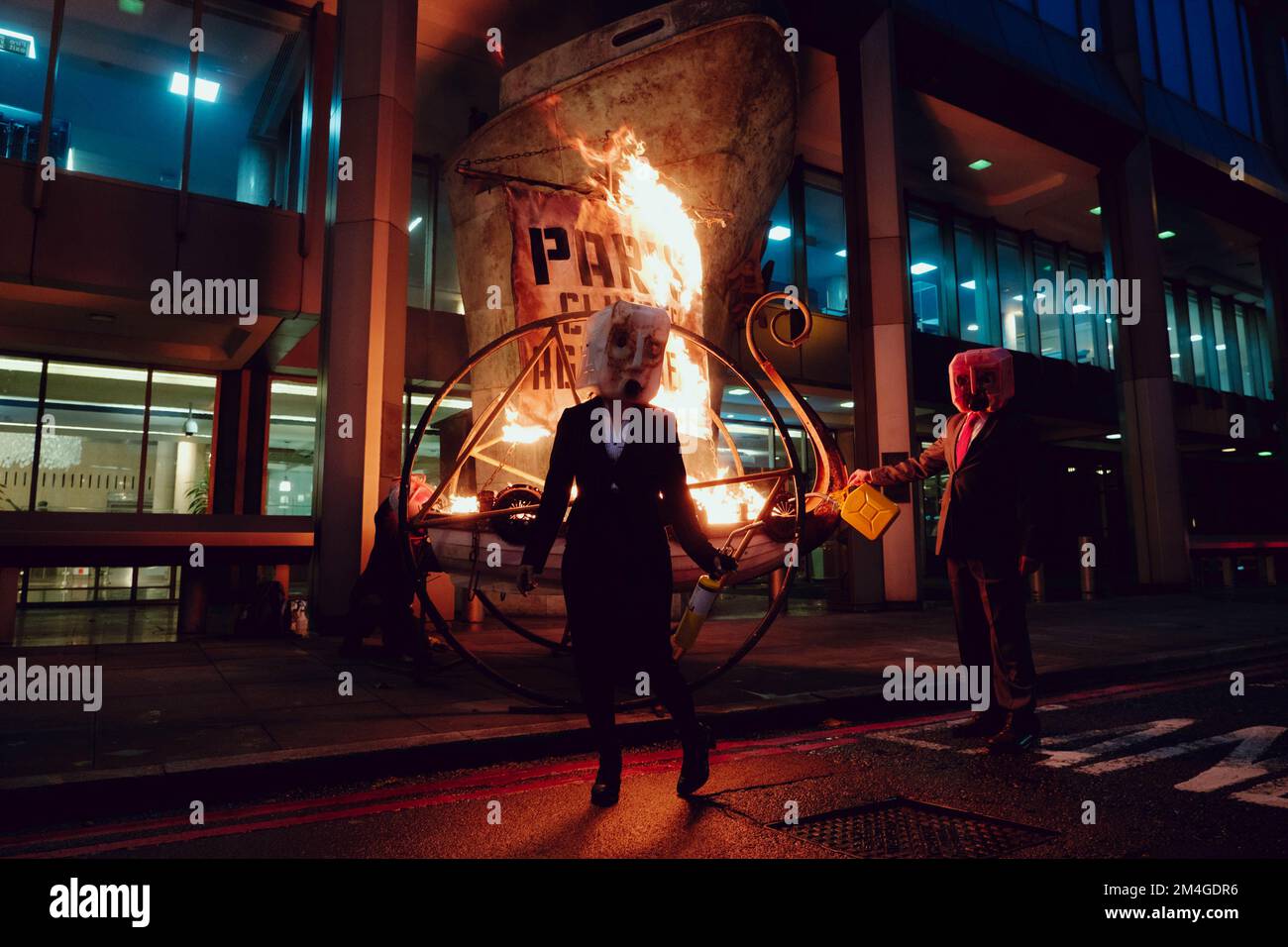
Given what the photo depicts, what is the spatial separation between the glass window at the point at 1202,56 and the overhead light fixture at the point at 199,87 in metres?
20.9

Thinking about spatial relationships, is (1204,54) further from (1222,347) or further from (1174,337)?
(1222,347)

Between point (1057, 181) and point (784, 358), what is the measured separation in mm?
8673

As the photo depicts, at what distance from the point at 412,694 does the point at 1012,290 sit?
777 inches

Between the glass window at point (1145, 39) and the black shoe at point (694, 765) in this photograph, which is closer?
the black shoe at point (694, 765)

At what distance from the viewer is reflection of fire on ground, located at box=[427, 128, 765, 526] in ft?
26.2

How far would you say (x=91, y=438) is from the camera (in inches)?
536

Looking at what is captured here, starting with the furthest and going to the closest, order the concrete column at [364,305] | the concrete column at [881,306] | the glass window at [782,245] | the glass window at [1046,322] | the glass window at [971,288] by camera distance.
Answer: the glass window at [1046,322]
the glass window at [971,288]
the glass window at [782,245]
the concrete column at [881,306]
the concrete column at [364,305]

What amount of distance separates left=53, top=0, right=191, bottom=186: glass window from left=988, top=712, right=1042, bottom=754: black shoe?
11932 mm

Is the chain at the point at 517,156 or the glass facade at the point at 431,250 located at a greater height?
the glass facade at the point at 431,250

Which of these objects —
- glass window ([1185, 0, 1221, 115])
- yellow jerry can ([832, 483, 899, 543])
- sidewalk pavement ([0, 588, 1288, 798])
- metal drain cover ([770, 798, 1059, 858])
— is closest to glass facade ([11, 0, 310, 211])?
sidewalk pavement ([0, 588, 1288, 798])

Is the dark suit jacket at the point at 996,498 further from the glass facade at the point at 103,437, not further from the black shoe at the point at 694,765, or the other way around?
the glass facade at the point at 103,437

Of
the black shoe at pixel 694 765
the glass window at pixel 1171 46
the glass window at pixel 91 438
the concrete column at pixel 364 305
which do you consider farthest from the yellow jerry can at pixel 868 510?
the glass window at pixel 1171 46

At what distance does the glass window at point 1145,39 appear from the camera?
60.3 ft

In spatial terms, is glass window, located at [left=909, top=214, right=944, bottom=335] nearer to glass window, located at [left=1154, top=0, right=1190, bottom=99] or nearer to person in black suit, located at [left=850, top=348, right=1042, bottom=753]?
glass window, located at [left=1154, top=0, right=1190, bottom=99]
